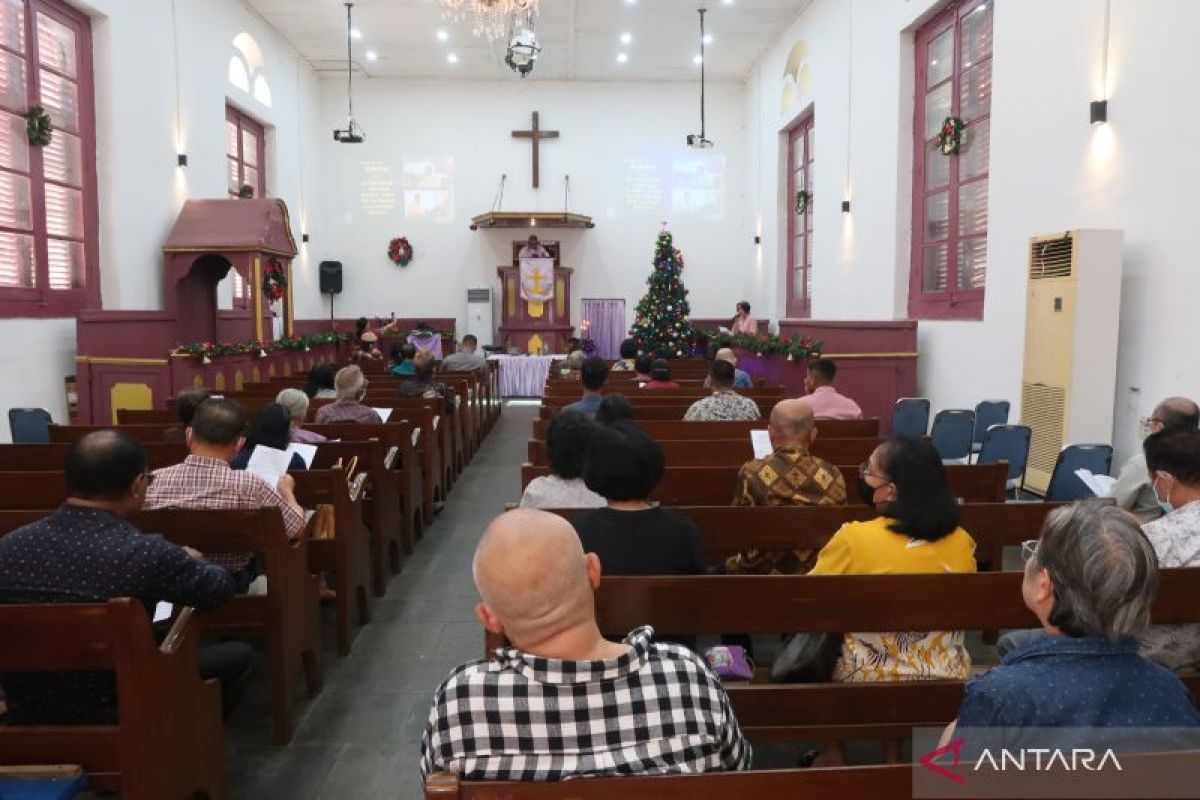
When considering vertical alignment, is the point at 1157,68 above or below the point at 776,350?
above

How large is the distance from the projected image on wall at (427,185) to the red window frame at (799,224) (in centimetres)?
581

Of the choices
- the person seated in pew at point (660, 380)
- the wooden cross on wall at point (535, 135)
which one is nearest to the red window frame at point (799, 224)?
the wooden cross on wall at point (535, 135)

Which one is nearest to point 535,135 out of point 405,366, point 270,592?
point 405,366

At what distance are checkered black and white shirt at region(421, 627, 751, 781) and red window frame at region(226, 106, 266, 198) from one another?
38.0 feet

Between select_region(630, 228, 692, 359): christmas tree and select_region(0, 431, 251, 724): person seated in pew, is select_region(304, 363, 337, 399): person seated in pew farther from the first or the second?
select_region(630, 228, 692, 359): christmas tree

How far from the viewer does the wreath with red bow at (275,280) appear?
33.7 feet

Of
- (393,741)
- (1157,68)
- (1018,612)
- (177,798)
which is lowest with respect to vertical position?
(393,741)

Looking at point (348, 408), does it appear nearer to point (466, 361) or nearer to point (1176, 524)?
point (1176, 524)

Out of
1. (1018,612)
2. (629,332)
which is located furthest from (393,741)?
(629,332)

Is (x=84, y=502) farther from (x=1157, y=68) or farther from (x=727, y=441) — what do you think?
(x=1157, y=68)

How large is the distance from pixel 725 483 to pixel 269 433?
6.22 feet

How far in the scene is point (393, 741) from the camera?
9.48ft

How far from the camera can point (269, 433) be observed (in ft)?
12.3

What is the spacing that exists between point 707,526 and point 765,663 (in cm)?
44
